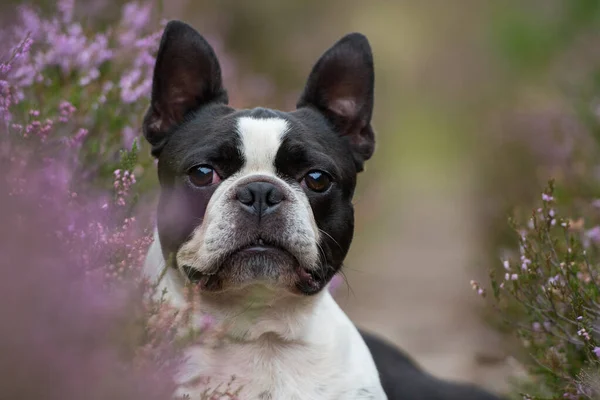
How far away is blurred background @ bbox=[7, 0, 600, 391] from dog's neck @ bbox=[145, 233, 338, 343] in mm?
622

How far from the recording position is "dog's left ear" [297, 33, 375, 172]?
4.56 m

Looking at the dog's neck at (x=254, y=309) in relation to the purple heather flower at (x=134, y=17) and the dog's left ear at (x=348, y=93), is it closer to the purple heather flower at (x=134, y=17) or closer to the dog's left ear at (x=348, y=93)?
the dog's left ear at (x=348, y=93)

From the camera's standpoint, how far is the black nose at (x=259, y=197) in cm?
375

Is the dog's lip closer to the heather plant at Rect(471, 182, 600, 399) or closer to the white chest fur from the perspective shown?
the white chest fur

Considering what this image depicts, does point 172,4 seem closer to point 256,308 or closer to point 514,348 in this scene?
point 514,348

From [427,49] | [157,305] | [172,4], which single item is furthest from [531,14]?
[157,305]

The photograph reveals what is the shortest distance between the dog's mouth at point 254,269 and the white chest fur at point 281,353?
0.15m

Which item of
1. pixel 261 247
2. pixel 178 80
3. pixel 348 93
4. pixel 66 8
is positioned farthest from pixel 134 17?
pixel 261 247

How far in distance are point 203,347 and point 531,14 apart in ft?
56.4

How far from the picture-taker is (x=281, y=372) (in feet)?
12.9

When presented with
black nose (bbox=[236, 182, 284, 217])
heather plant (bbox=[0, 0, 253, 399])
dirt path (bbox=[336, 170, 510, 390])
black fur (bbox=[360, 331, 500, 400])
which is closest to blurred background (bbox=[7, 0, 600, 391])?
dirt path (bbox=[336, 170, 510, 390])

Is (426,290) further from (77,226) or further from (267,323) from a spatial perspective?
(77,226)

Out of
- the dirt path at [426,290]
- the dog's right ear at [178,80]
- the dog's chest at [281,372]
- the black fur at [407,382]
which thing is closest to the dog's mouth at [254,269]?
the dog's chest at [281,372]

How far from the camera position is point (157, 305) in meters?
3.10
